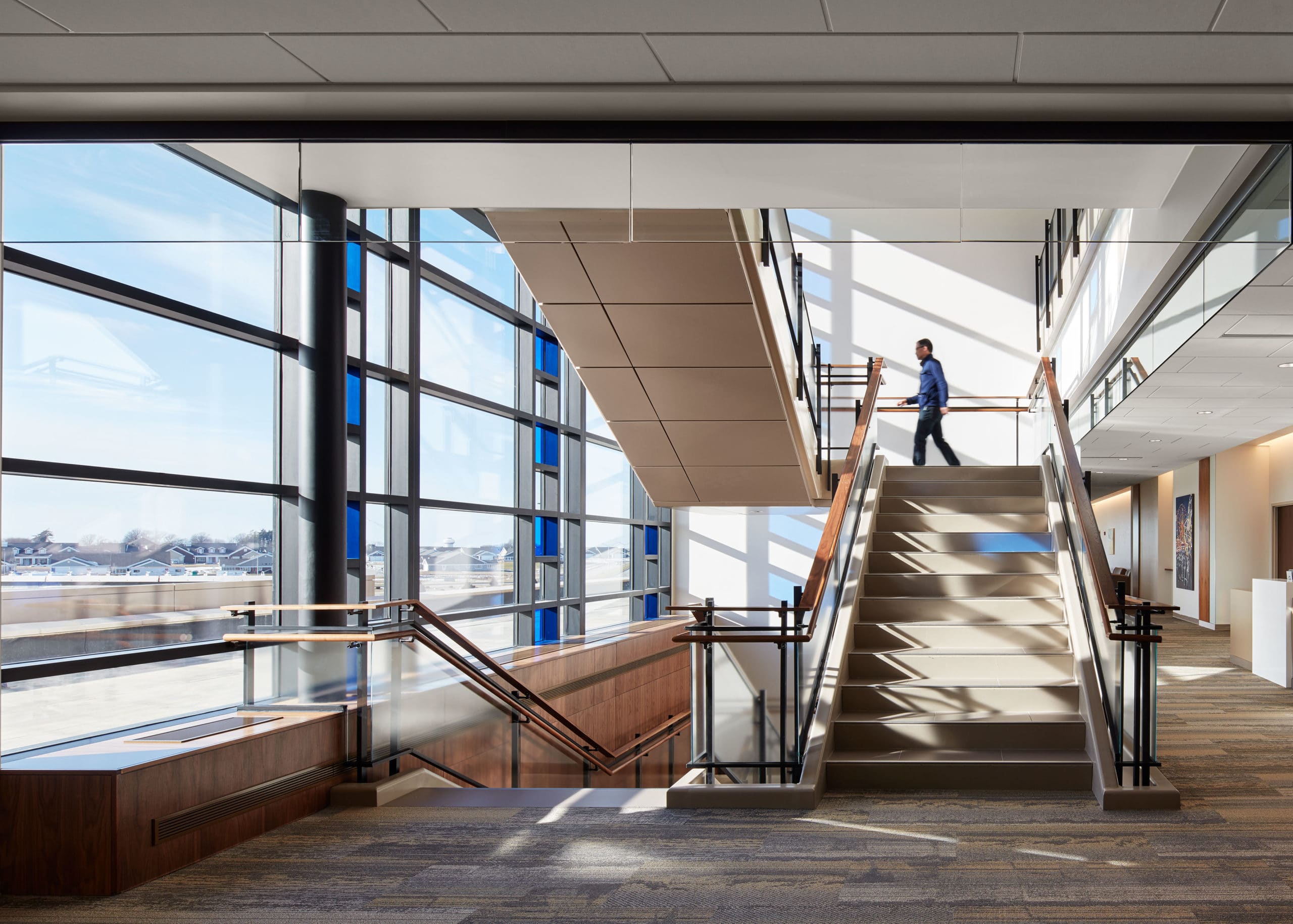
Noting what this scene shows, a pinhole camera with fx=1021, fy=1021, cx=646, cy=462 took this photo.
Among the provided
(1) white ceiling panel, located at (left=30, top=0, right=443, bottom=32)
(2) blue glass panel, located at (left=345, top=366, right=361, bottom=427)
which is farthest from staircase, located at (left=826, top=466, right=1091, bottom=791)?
(2) blue glass panel, located at (left=345, top=366, right=361, bottom=427)

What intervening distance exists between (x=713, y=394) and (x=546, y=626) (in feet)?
16.8

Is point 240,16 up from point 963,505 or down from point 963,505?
up

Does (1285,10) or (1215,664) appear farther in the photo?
(1215,664)

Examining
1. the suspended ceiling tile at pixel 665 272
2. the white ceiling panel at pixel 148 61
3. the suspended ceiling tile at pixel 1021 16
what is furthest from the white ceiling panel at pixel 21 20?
the suspended ceiling tile at pixel 665 272

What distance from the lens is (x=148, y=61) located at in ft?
10.7

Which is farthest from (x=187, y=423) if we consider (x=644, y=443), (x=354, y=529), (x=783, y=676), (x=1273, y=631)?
(x=1273, y=631)

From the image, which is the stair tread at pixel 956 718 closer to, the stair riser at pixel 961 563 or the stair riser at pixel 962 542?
the stair riser at pixel 961 563

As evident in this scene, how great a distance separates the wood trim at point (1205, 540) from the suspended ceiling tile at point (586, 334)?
11639 millimetres

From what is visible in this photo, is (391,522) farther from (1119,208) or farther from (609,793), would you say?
(1119,208)

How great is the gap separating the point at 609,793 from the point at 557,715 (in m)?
2.54

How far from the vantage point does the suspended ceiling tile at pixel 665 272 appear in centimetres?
604

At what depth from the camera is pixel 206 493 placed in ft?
22.4

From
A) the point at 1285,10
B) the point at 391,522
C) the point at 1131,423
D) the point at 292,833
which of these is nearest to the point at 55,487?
the point at 292,833

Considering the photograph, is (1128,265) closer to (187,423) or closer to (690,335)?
(690,335)
